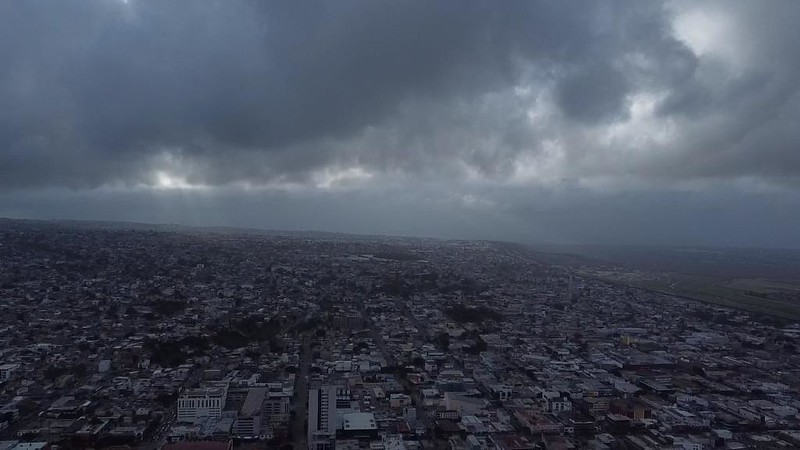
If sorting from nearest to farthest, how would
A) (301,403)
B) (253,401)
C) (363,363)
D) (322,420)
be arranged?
(322,420) → (253,401) → (301,403) → (363,363)

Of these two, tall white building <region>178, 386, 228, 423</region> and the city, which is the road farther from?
tall white building <region>178, 386, 228, 423</region>

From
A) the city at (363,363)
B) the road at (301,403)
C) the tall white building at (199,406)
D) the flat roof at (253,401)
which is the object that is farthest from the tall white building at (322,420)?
the tall white building at (199,406)

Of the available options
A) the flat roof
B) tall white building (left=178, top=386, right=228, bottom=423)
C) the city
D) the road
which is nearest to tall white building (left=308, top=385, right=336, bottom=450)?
the city

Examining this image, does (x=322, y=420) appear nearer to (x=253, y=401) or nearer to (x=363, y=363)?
(x=253, y=401)

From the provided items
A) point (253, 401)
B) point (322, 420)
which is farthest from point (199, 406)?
point (322, 420)

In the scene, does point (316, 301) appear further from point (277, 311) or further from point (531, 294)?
point (531, 294)

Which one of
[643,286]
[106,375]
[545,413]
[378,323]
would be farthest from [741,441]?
[643,286]

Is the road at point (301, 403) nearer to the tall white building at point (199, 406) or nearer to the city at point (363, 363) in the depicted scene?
the city at point (363, 363)

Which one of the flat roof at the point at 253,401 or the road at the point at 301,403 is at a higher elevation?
the flat roof at the point at 253,401
